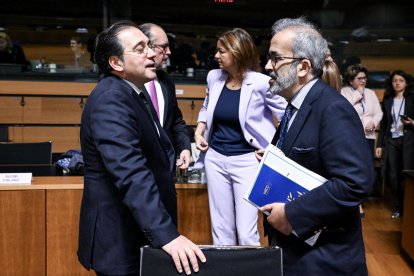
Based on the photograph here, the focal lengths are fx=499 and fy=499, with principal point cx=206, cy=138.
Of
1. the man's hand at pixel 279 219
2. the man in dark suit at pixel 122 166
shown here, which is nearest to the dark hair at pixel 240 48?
the man in dark suit at pixel 122 166

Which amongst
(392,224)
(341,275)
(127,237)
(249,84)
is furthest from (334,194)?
(392,224)

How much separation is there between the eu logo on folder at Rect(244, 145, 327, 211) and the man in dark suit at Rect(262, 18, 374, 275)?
3 centimetres

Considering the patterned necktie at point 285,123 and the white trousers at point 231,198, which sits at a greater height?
the patterned necktie at point 285,123

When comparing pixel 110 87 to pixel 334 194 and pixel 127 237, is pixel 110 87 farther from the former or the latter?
pixel 334 194

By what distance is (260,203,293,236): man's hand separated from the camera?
1.36m

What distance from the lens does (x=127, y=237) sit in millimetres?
1490

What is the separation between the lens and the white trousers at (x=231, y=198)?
2.64 meters

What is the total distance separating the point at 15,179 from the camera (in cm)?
256

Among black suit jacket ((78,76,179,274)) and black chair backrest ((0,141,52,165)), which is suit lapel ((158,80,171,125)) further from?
black chair backrest ((0,141,52,165))

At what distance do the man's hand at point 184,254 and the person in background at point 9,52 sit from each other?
5.80 m

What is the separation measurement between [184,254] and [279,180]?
1.12ft

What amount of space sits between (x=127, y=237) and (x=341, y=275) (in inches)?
24.8

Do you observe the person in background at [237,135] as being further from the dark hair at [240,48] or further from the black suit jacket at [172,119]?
the black suit jacket at [172,119]

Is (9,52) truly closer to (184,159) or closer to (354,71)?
(354,71)
